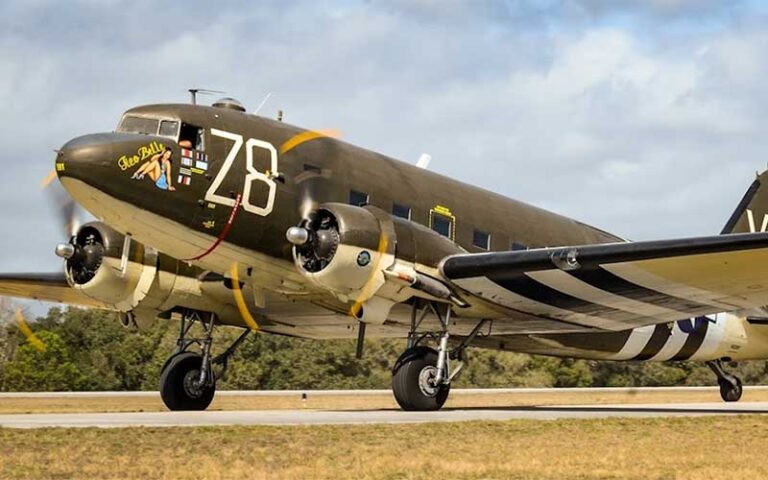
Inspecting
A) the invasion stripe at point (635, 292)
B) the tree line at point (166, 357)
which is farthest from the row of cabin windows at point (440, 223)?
the tree line at point (166, 357)

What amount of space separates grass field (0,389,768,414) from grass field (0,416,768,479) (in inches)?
512

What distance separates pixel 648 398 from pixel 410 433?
25233 mm

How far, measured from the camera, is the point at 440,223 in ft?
66.5

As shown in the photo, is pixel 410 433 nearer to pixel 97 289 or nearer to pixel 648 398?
pixel 97 289

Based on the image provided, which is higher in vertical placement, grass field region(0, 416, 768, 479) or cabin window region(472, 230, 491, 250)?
cabin window region(472, 230, 491, 250)

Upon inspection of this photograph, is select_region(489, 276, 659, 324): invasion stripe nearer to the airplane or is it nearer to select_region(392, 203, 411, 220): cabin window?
the airplane

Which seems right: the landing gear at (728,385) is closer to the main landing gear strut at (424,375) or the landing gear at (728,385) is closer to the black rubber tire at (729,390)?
the black rubber tire at (729,390)

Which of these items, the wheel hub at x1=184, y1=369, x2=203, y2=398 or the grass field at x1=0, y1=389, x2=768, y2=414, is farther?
the grass field at x1=0, y1=389, x2=768, y2=414

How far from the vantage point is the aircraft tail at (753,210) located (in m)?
26.2

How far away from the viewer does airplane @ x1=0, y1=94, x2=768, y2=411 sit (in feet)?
57.3

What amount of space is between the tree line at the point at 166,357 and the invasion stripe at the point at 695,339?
20875mm

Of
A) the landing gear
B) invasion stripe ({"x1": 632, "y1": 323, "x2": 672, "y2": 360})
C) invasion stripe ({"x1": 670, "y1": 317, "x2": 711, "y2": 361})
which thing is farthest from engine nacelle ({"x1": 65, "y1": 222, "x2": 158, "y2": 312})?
the landing gear

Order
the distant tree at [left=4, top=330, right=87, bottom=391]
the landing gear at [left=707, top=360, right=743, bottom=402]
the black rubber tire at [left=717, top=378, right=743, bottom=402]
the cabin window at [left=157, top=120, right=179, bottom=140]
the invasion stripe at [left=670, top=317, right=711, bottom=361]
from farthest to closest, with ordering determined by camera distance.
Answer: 1. the distant tree at [left=4, top=330, right=87, bottom=391]
2. the black rubber tire at [left=717, top=378, right=743, bottom=402]
3. the landing gear at [left=707, top=360, right=743, bottom=402]
4. the invasion stripe at [left=670, top=317, right=711, bottom=361]
5. the cabin window at [left=157, top=120, right=179, bottom=140]

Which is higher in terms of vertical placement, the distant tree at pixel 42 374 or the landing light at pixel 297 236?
the landing light at pixel 297 236
